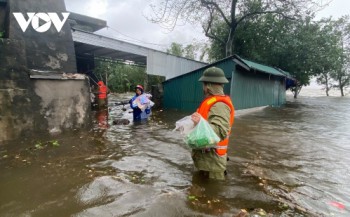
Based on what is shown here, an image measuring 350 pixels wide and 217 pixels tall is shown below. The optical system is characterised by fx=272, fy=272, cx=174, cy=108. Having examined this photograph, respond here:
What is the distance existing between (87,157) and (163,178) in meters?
1.96

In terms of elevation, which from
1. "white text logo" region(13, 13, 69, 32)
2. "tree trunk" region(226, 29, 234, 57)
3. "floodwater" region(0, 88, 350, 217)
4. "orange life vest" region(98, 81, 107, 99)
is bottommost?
"floodwater" region(0, 88, 350, 217)

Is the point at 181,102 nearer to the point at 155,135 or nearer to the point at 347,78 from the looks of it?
the point at 155,135

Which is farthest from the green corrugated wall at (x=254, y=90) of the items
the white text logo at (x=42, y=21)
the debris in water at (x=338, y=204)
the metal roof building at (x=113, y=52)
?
the debris in water at (x=338, y=204)

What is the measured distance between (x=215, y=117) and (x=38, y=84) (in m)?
5.06

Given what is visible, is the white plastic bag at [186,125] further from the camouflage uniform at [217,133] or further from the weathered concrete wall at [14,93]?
the weathered concrete wall at [14,93]

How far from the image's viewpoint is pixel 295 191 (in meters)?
4.19

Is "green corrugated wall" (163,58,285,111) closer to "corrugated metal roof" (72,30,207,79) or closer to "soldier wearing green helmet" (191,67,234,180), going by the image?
"corrugated metal roof" (72,30,207,79)

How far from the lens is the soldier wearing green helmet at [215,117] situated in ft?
11.6

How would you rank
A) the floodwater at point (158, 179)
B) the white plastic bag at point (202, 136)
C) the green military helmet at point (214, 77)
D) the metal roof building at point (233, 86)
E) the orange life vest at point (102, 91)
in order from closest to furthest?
the white plastic bag at point (202, 136)
the floodwater at point (158, 179)
the green military helmet at point (214, 77)
the metal roof building at point (233, 86)
the orange life vest at point (102, 91)

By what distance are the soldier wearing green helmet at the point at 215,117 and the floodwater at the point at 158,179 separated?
390 mm

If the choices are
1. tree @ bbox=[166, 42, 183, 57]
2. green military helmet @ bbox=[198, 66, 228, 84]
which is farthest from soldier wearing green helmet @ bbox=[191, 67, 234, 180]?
tree @ bbox=[166, 42, 183, 57]

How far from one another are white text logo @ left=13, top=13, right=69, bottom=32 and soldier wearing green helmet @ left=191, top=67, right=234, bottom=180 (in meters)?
5.58

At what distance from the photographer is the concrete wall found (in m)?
6.09

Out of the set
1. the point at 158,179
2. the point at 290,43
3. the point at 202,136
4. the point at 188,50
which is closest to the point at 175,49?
the point at 188,50
